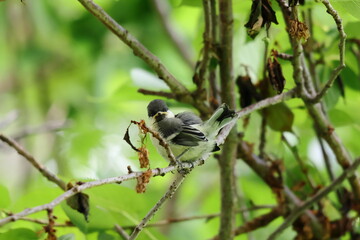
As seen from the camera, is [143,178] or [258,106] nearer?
[143,178]

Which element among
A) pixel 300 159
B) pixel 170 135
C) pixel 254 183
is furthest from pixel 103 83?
pixel 170 135

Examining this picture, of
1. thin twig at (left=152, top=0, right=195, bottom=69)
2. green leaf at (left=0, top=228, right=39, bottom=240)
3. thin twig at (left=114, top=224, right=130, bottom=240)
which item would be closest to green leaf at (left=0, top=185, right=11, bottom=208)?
green leaf at (left=0, top=228, right=39, bottom=240)

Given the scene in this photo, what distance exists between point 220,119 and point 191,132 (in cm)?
8

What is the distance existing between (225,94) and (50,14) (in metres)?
1.84

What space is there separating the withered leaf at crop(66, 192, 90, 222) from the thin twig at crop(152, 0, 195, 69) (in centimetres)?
161

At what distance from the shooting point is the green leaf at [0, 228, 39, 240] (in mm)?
1293

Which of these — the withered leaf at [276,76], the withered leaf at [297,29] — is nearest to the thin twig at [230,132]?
the withered leaf at [276,76]

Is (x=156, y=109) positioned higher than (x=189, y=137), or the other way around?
(x=156, y=109)

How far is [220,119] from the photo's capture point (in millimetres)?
1286

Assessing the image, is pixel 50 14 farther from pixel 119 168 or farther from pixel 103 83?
pixel 119 168

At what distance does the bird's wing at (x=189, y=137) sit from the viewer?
1.31m

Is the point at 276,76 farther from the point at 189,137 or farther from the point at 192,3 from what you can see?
the point at 192,3

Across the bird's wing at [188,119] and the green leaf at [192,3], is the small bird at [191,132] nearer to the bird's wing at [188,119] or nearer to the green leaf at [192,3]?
the bird's wing at [188,119]

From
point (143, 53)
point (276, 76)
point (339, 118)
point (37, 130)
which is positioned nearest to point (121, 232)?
point (143, 53)
